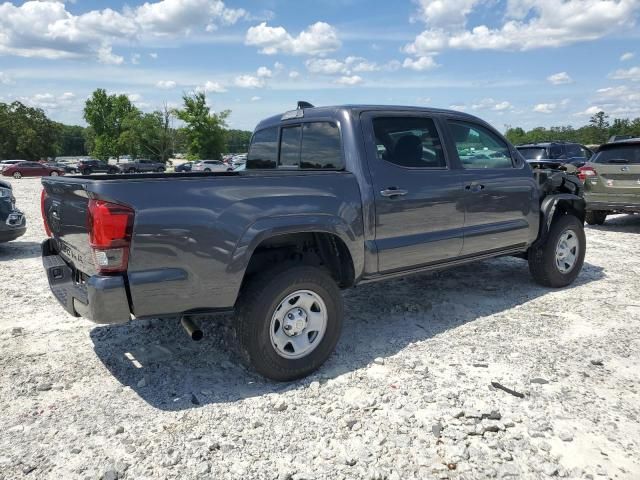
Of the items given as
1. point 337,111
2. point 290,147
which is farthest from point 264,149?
point 337,111

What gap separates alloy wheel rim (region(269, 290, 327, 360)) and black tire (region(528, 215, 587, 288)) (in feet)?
10.1

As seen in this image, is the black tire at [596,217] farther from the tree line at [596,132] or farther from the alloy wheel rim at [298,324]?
the tree line at [596,132]

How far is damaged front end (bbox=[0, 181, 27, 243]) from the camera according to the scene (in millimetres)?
7355

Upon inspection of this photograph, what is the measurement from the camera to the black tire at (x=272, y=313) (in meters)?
3.18

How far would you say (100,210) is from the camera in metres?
2.69

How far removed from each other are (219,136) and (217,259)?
56767 mm

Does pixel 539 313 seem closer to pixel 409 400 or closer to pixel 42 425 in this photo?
pixel 409 400

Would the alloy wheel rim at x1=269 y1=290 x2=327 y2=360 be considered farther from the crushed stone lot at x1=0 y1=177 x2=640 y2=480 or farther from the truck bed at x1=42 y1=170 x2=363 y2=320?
the truck bed at x1=42 y1=170 x2=363 y2=320

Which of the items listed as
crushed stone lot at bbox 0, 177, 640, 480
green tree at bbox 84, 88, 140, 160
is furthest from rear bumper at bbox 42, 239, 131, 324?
green tree at bbox 84, 88, 140, 160

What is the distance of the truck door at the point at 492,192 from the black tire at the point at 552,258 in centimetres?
27

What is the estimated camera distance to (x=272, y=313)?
324cm

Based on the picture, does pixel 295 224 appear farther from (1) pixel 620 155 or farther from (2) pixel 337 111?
(1) pixel 620 155

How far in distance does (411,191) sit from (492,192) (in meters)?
1.16

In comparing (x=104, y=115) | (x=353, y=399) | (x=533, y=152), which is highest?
(x=104, y=115)
